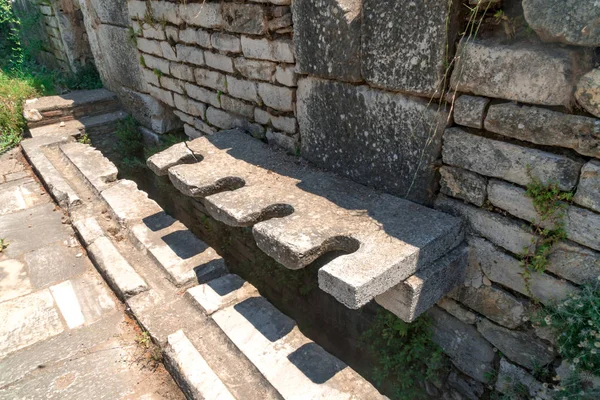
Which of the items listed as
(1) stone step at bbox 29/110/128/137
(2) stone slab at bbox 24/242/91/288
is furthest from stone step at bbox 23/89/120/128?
(2) stone slab at bbox 24/242/91/288

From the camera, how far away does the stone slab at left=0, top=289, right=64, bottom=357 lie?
256 centimetres

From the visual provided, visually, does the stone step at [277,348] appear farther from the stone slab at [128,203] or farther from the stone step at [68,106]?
the stone step at [68,106]

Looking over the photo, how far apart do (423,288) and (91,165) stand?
375 centimetres

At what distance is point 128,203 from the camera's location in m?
3.71

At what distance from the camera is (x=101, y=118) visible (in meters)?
5.93

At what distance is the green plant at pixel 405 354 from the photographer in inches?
Result: 103

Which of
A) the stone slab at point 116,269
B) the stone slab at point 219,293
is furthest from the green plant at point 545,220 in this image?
the stone slab at point 116,269

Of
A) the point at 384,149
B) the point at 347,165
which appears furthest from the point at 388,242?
the point at 347,165

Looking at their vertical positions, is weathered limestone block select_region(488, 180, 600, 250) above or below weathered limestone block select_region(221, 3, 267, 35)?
below

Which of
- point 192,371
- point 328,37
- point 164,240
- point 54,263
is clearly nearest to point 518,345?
point 192,371

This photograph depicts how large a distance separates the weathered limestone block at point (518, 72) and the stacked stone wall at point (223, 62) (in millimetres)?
1333

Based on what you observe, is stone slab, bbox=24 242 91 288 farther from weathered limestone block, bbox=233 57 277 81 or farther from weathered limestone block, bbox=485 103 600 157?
weathered limestone block, bbox=485 103 600 157

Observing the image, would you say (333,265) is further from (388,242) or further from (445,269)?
(445,269)

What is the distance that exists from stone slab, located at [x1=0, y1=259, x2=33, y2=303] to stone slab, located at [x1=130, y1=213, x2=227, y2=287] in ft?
2.62
